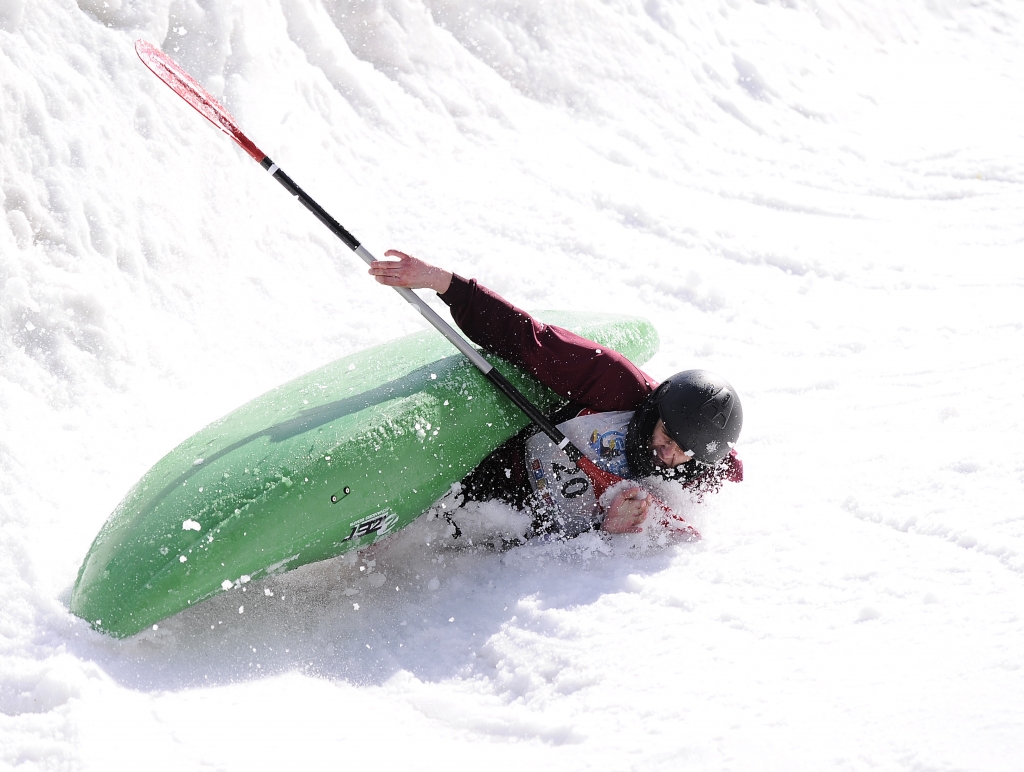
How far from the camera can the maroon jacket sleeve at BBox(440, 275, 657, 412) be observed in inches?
116

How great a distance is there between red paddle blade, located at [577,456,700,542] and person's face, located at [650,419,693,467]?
0.43 feet

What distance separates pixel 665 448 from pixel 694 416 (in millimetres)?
160

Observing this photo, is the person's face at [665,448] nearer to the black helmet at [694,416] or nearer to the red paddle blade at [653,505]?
the black helmet at [694,416]

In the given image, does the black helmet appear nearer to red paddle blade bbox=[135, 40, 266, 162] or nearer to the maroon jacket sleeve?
the maroon jacket sleeve

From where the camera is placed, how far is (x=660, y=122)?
23.1 ft

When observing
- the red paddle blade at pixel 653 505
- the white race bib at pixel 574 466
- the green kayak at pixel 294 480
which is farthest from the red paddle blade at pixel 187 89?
the red paddle blade at pixel 653 505

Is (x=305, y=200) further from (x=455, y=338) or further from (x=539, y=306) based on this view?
(x=539, y=306)

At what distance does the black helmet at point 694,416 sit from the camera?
2896 millimetres

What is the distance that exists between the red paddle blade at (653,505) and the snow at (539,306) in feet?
0.34

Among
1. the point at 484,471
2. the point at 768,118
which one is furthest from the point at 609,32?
the point at 484,471

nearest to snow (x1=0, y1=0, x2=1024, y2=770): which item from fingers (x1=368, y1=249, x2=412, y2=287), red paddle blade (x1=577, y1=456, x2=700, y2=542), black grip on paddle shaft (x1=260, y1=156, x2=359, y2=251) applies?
red paddle blade (x1=577, y1=456, x2=700, y2=542)

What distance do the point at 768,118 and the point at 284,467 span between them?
6.02m

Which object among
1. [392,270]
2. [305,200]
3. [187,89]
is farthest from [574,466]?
[187,89]

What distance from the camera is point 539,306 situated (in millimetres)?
4977
